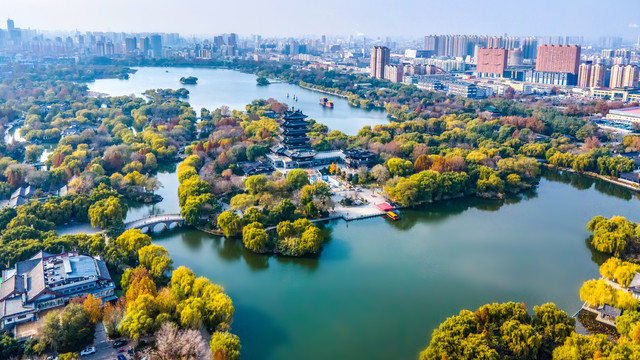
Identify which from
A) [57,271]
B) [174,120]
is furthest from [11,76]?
[57,271]

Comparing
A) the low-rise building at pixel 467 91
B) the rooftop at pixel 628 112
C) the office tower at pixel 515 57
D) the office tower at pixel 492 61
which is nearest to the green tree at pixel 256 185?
the rooftop at pixel 628 112

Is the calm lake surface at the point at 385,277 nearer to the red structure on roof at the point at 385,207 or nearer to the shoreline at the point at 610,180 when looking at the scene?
the red structure on roof at the point at 385,207

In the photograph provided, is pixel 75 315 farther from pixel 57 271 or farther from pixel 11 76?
pixel 11 76

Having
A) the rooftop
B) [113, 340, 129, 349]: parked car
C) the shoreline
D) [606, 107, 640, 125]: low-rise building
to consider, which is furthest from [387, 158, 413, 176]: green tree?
the rooftop

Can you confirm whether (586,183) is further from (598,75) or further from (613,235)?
(598,75)

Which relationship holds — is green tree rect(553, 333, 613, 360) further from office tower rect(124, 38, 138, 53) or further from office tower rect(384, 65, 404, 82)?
office tower rect(124, 38, 138, 53)
